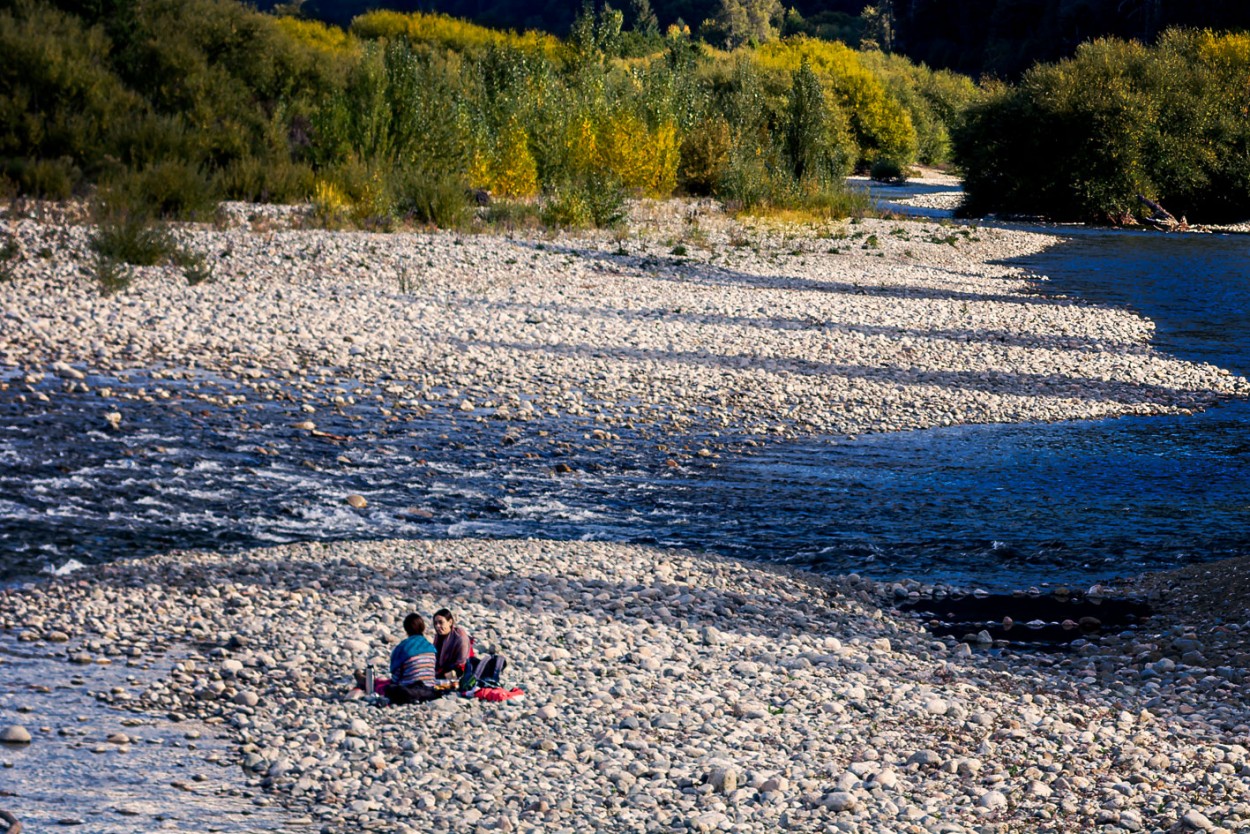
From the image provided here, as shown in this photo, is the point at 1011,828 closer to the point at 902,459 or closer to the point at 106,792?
the point at 106,792

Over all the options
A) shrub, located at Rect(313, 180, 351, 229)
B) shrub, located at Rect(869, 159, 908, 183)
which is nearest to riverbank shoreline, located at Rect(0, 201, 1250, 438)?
shrub, located at Rect(313, 180, 351, 229)

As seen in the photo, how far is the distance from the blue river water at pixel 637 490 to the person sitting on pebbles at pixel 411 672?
9.31 feet

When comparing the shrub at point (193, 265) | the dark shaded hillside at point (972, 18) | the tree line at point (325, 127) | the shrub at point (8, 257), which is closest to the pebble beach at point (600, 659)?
the shrub at point (8, 257)

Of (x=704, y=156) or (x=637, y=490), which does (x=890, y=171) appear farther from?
(x=637, y=490)

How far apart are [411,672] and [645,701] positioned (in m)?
1.16

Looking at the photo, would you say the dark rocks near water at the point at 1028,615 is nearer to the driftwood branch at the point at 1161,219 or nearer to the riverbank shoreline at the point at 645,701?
the riverbank shoreline at the point at 645,701

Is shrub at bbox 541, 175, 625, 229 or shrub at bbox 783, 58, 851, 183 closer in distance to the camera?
shrub at bbox 541, 175, 625, 229

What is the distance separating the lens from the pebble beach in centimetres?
523

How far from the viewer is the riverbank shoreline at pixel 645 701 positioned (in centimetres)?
518

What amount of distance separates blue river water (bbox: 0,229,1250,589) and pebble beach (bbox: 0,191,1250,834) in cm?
46

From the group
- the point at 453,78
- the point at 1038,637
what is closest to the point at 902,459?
the point at 1038,637

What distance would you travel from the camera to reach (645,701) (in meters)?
6.15

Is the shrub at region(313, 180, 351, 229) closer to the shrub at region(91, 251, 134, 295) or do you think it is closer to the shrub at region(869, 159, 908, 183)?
the shrub at region(91, 251, 134, 295)

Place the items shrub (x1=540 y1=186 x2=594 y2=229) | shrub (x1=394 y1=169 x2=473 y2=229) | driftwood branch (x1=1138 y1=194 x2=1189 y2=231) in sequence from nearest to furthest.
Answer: shrub (x1=394 y1=169 x2=473 y2=229)
shrub (x1=540 y1=186 x2=594 y2=229)
driftwood branch (x1=1138 y1=194 x2=1189 y2=231)
